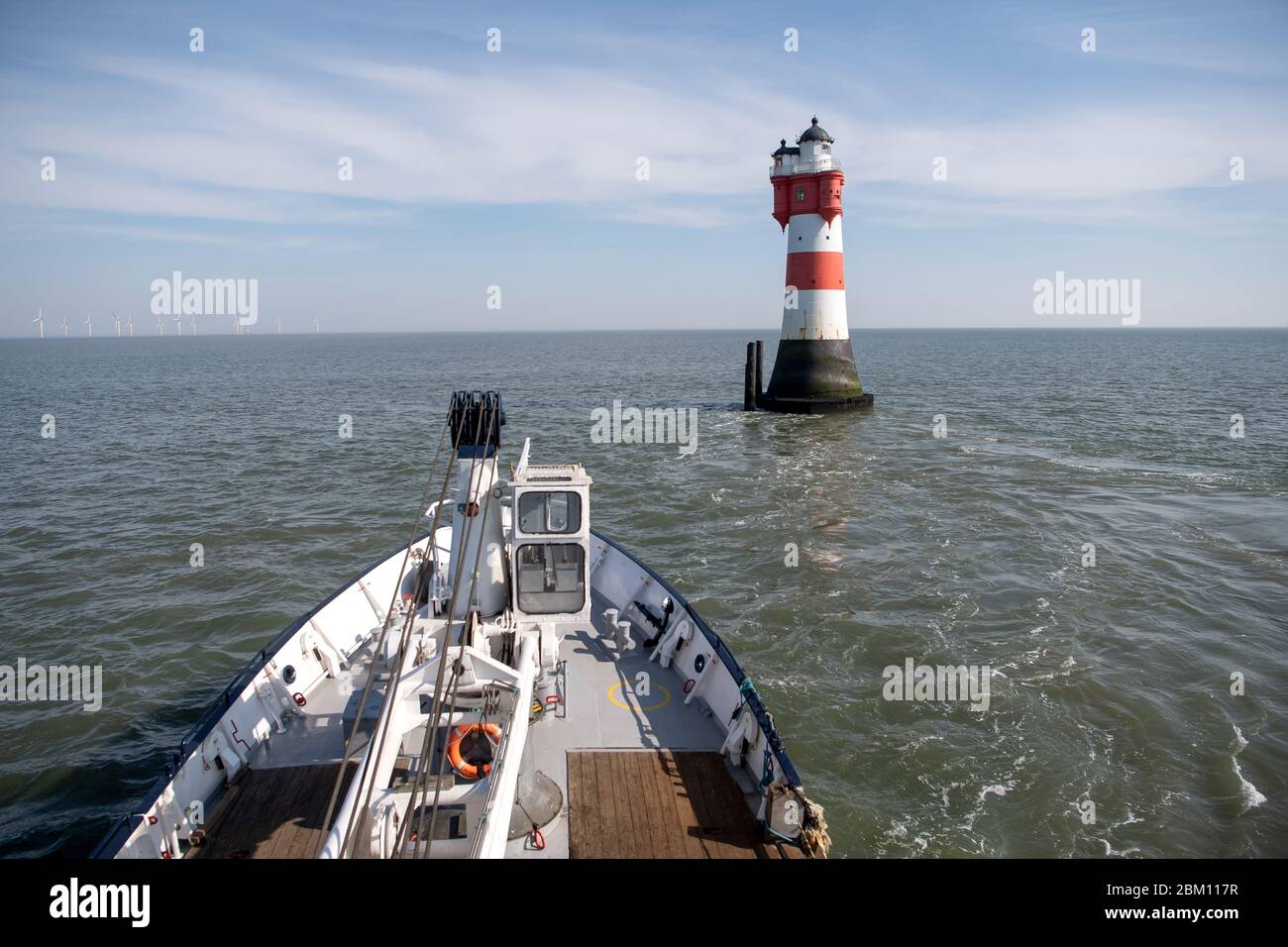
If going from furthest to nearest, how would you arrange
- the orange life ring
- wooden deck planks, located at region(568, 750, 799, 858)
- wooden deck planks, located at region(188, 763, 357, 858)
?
→ wooden deck planks, located at region(568, 750, 799, 858) → wooden deck planks, located at region(188, 763, 357, 858) → the orange life ring

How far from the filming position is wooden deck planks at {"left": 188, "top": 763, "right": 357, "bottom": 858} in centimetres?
1069

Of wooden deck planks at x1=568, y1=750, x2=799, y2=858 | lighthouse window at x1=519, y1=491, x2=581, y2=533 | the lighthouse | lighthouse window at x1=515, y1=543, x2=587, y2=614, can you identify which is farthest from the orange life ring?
the lighthouse

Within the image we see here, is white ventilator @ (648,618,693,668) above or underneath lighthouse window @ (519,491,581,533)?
underneath

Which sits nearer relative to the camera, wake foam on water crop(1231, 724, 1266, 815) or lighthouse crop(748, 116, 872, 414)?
wake foam on water crop(1231, 724, 1266, 815)

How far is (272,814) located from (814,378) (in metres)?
52.2

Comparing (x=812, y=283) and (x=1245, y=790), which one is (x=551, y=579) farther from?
(x=812, y=283)

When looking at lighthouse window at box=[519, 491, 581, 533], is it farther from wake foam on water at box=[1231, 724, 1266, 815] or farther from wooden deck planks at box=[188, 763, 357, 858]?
wake foam on water at box=[1231, 724, 1266, 815]

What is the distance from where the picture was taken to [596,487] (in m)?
38.4

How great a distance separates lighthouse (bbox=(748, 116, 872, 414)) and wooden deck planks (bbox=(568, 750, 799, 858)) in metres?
46.1

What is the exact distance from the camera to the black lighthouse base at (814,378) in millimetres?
58000

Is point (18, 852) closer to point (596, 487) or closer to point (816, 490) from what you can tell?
point (596, 487)

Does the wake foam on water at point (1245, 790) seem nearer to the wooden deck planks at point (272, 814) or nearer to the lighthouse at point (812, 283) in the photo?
the wooden deck planks at point (272, 814)

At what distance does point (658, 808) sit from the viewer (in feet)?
38.4

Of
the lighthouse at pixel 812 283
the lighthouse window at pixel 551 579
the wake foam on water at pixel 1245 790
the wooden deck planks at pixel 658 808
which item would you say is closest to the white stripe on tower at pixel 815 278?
the lighthouse at pixel 812 283
